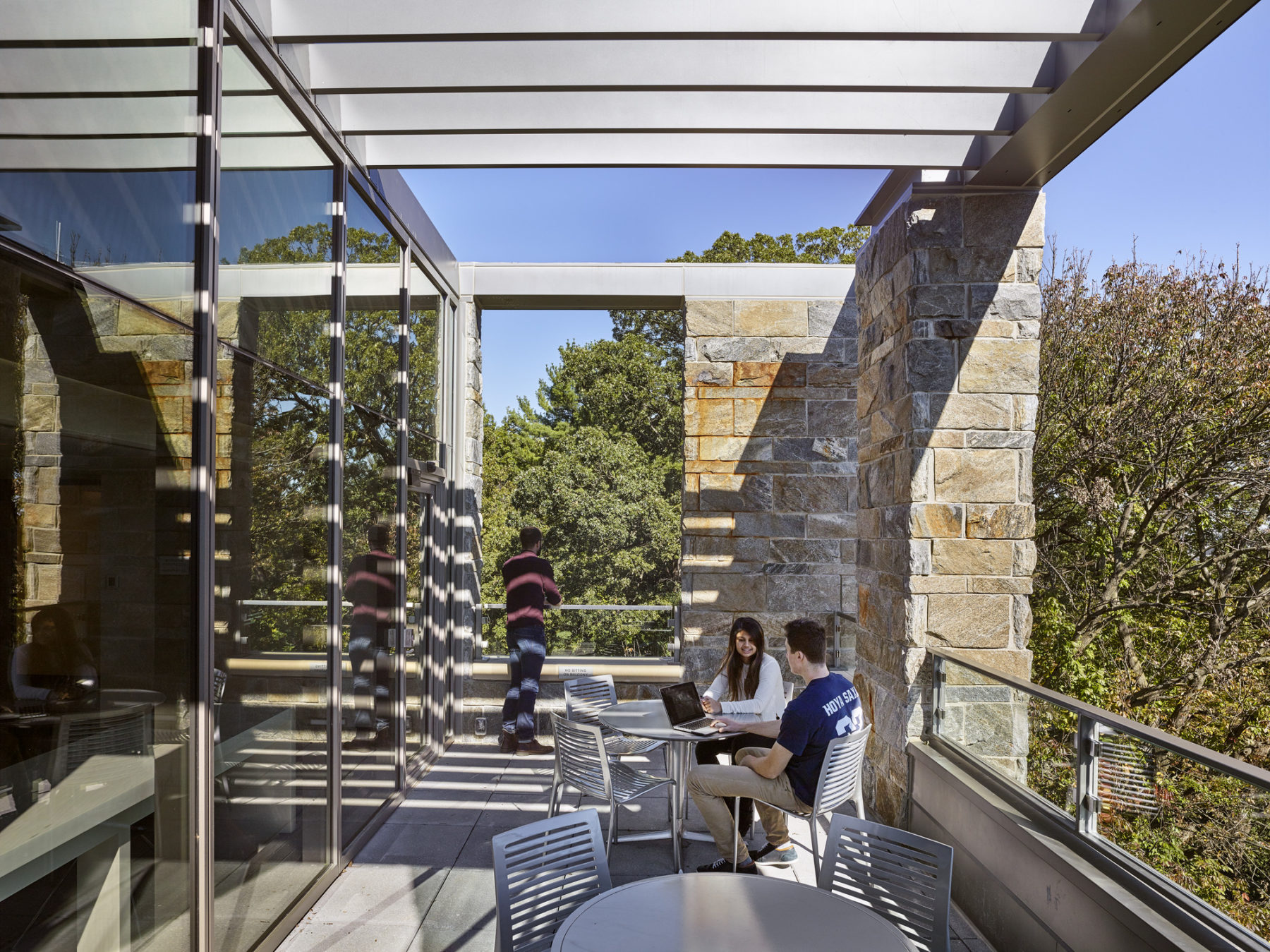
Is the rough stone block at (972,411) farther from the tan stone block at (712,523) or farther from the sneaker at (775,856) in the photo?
the tan stone block at (712,523)

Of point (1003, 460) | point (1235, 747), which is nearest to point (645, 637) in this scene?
point (1003, 460)

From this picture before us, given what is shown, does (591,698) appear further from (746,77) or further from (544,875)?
(746,77)

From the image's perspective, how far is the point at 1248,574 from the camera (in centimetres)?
939

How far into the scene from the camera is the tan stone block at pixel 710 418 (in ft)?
21.6

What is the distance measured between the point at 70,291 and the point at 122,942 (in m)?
1.78

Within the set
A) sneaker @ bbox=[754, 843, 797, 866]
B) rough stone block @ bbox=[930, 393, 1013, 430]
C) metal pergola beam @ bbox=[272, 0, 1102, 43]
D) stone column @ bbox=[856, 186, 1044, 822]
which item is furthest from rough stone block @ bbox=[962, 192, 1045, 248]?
sneaker @ bbox=[754, 843, 797, 866]

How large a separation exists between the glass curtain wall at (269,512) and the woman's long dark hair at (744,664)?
2083 mm

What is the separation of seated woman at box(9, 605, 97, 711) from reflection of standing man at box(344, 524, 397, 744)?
2063 mm

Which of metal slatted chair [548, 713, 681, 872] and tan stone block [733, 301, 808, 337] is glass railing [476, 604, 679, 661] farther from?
metal slatted chair [548, 713, 681, 872]

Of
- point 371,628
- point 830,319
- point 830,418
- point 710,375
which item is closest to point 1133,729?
point 371,628

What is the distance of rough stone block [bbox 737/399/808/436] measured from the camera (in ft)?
21.5

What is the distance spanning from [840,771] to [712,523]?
9.67ft

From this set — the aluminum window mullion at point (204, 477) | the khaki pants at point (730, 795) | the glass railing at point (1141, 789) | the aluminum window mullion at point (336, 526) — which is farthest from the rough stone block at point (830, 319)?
the aluminum window mullion at point (204, 477)

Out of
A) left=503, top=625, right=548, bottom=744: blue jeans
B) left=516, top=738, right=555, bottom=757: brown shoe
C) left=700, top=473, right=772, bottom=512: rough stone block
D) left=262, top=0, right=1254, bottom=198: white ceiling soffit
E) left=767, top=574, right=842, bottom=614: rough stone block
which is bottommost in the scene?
left=516, top=738, right=555, bottom=757: brown shoe
